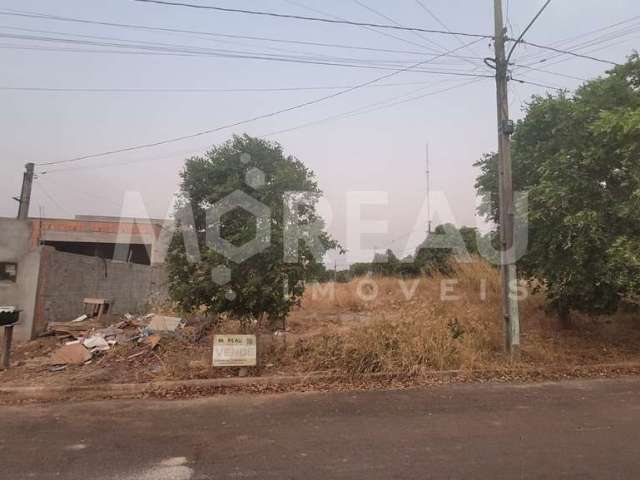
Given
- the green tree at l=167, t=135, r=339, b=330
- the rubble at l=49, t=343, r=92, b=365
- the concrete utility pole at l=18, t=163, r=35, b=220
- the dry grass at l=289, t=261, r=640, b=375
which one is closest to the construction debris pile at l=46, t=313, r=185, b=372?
the rubble at l=49, t=343, r=92, b=365

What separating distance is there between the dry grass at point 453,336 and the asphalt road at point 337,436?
2.63 ft

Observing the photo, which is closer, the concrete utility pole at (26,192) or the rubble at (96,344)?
the rubble at (96,344)

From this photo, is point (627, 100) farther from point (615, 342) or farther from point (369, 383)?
point (369, 383)

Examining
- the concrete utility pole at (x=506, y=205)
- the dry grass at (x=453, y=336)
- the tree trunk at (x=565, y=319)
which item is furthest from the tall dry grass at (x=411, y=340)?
the tree trunk at (x=565, y=319)

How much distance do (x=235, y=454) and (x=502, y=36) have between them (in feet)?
25.1

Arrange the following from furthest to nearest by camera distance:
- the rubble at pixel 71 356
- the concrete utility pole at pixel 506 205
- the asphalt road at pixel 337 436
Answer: the concrete utility pole at pixel 506 205
the rubble at pixel 71 356
the asphalt road at pixel 337 436

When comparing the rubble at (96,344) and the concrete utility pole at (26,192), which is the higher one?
the concrete utility pole at (26,192)

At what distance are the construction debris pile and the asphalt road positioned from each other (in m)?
1.65

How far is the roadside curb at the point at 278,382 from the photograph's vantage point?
5.47 metres

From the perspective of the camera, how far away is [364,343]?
6.43 m

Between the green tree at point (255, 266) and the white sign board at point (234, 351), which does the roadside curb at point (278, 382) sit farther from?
the green tree at point (255, 266)

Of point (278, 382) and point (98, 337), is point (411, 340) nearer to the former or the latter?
point (278, 382)

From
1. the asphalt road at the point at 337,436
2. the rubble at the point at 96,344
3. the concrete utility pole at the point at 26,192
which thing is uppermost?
the concrete utility pole at the point at 26,192

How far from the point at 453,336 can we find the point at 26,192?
22.1 meters
